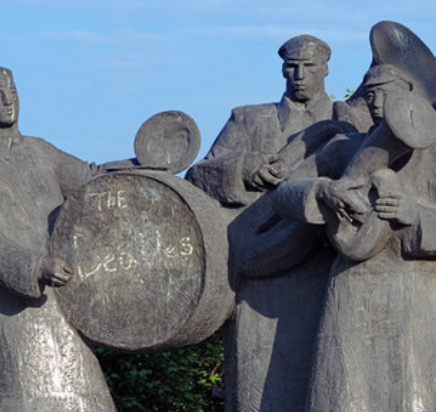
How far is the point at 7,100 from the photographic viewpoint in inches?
508

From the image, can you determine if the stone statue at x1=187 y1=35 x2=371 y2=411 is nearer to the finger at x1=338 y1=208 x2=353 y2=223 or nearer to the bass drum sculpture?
the bass drum sculpture

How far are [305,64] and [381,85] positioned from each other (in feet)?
2.88

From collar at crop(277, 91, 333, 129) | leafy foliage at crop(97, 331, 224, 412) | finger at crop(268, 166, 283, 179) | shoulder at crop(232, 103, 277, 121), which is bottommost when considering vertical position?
leafy foliage at crop(97, 331, 224, 412)

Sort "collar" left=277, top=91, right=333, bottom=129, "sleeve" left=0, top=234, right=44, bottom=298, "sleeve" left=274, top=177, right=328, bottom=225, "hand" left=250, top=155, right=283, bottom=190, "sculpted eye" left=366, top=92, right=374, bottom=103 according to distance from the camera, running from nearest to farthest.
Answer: "sleeve" left=274, top=177, right=328, bottom=225, "sculpted eye" left=366, top=92, right=374, bottom=103, "sleeve" left=0, top=234, right=44, bottom=298, "hand" left=250, top=155, right=283, bottom=190, "collar" left=277, top=91, right=333, bottom=129

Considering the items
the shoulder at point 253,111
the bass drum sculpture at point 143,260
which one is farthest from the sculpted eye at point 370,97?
the bass drum sculpture at point 143,260

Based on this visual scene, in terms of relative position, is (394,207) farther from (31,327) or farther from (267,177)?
(31,327)

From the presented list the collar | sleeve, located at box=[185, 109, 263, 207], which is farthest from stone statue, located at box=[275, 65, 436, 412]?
the collar

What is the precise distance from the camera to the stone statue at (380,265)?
12.0 m

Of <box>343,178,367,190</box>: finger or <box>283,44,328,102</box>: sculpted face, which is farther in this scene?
<box>283,44,328,102</box>: sculpted face

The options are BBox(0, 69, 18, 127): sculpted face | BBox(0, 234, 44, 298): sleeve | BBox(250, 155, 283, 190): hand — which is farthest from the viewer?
BBox(0, 69, 18, 127): sculpted face

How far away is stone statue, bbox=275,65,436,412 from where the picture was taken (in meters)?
12.0

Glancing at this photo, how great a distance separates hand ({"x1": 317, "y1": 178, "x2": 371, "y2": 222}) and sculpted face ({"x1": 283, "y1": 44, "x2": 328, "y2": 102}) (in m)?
1.16

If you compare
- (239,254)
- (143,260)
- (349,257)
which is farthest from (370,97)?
(143,260)

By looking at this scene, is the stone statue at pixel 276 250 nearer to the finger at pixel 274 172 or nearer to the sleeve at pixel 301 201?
the finger at pixel 274 172
